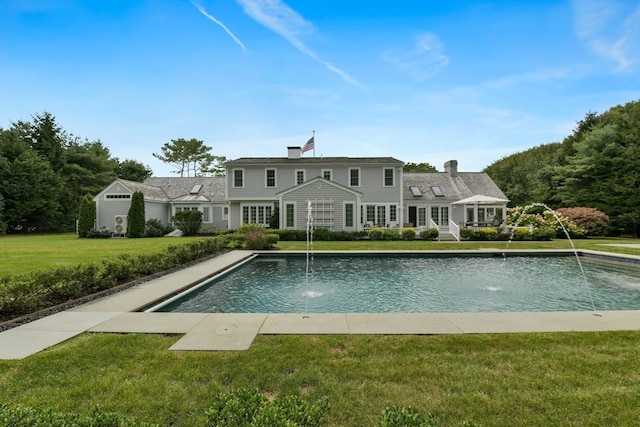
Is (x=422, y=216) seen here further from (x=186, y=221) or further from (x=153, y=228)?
(x=153, y=228)

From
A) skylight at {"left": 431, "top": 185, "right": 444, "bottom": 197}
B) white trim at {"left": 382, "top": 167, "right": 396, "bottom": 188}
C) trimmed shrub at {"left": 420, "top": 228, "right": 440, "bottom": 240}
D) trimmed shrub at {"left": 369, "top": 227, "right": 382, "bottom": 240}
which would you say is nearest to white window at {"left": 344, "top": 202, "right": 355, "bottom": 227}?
trimmed shrub at {"left": 369, "top": 227, "right": 382, "bottom": 240}

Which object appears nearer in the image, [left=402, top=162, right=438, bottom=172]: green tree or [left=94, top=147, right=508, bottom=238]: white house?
[left=94, top=147, right=508, bottom=238]: white house

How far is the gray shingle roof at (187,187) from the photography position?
91.4 feet

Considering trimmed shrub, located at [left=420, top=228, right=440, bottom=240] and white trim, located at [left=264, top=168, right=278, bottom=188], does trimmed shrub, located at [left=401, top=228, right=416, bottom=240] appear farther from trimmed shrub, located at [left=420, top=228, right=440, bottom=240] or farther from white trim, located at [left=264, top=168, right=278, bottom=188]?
white trim, located at [left=264, top=168, right=278, bottom=188]

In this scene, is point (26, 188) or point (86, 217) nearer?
point (86, 217)

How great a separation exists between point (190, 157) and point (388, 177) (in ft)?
102

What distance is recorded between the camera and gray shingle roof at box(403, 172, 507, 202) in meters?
26.0

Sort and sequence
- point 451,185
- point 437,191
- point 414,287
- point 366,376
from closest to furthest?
point 366,376 < point 414,287 < point 437,191 < point 451,185

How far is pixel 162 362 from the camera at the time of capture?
135 inches

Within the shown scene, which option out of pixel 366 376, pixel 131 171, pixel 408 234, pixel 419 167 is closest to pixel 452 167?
pixel 408 234

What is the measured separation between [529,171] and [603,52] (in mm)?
26443

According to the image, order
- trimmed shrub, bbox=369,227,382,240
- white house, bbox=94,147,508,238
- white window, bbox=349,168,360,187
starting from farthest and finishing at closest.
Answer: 1. white window, bbox=349,168,360,187
2. white house, bbox=94,147,508,238
3. trimmed shrub, bbox=369,227,382,240

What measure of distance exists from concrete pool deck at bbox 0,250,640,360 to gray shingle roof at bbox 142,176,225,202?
2273cm

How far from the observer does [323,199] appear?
2200 centimetres
